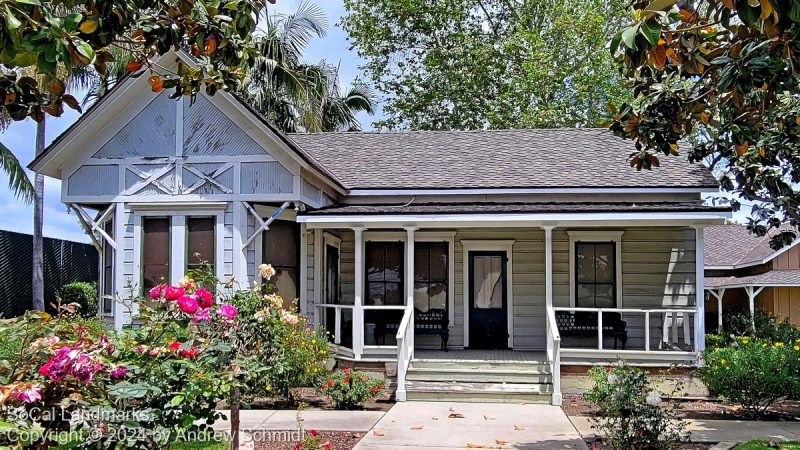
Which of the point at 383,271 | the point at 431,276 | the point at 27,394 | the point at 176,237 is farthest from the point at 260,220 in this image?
the point at 27,394

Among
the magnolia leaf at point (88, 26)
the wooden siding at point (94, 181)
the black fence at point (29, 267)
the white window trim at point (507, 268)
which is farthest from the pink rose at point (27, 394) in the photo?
the black fence at point (29, 267)

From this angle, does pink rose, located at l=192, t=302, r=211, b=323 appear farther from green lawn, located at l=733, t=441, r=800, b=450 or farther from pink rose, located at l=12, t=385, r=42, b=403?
green lawn, located at l=733, t=441, r=800, b=450

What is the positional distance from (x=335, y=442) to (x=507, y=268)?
7.06 m

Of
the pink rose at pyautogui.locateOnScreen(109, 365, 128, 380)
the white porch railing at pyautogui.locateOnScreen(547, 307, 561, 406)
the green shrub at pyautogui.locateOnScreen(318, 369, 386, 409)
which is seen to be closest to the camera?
the pink rose at pyautogui.locateOnScreen(109, 365, 128, 380)

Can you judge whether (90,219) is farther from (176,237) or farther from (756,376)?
(756,376)

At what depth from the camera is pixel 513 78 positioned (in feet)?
89.6

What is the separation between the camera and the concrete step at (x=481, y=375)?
11633 mm

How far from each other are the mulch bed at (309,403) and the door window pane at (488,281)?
3721 millimetres

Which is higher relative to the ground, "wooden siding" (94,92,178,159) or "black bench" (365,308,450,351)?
"wooden siding" (94,92,178,159)

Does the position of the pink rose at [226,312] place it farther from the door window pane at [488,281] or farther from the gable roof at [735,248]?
the gable roof at [735,248]

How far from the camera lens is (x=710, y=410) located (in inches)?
434

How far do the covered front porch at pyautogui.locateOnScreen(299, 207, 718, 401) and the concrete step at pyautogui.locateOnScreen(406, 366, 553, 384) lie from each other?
1.17 metres

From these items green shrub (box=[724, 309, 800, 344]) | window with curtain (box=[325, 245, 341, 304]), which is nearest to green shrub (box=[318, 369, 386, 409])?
window with curtain (box=[325, 245, 341, 304])

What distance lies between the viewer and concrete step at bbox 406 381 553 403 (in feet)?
36.9
